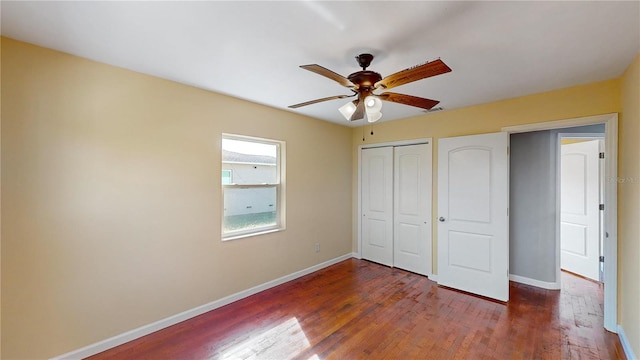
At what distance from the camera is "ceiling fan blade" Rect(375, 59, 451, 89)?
1.46 metres

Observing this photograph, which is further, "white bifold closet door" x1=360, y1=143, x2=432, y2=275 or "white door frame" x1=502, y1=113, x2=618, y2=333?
"white bifold closet door" x1=360, y1=143, x2=432, y2=275

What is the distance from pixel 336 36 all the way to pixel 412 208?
2.97 metres

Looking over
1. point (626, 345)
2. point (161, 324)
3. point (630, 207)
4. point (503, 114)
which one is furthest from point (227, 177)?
point (626, 345)

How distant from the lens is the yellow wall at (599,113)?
1.97 metres

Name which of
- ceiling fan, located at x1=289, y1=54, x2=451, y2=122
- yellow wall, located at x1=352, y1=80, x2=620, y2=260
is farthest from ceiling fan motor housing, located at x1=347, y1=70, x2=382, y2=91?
yellow wall, located at x1=352, y1=80, x2=620, y2=260

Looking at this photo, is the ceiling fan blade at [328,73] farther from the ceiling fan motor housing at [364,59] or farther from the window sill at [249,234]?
the window sill at [249,234]

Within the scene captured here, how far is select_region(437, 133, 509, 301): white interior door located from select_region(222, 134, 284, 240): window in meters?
2.26

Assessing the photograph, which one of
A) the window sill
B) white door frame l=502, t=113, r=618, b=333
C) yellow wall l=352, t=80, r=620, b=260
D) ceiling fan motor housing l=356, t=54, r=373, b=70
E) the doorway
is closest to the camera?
ceiling fan motor housing l=356, t=54, r=373, b=70

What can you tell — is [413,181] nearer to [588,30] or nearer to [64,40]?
[588,30]

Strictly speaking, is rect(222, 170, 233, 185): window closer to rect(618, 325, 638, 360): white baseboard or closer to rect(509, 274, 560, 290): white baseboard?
rect(618, 325, 638, 360): white baseboard

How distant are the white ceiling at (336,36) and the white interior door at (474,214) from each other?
0.94m

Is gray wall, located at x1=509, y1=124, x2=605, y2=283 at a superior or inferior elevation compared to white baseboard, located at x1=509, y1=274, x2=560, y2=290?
superior

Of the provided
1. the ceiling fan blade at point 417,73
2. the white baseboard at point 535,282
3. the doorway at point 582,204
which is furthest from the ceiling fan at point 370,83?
the white baseboard at point 535,282

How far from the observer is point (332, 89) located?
107 inches
